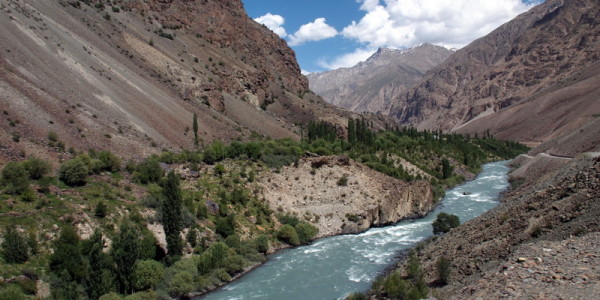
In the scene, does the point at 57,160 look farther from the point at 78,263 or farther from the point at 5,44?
the point at 5,44

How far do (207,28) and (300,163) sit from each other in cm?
6492

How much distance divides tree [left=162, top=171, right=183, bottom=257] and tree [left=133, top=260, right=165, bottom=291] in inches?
107

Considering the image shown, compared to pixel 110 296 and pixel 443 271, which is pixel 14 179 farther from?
pixel 443 271

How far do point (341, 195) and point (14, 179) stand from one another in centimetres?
2869

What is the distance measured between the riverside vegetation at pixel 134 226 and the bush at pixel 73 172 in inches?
2.8

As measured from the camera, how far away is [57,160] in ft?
108

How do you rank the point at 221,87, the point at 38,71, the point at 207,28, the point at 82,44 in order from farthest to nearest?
the point at 207,28
the point at 221,87
the point at 82,44
the point at 38,71

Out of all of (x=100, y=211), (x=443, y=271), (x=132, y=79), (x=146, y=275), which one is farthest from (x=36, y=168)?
(x=132, y=79)

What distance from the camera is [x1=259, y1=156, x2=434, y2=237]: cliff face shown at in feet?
136

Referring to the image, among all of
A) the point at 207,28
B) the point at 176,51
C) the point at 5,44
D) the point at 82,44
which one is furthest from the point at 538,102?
the point at 5,44

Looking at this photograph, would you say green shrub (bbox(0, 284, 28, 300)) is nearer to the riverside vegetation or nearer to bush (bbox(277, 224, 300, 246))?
the riverside vegetation

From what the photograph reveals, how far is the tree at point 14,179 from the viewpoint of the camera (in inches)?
1046

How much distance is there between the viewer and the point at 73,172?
3070 cm

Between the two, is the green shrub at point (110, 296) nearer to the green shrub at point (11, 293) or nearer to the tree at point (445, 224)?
the green shrub at point (11, 293)
